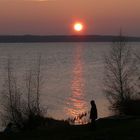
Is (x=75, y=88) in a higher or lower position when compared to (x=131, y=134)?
higher

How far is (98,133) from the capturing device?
26516 millimetres

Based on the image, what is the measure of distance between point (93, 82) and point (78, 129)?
58774 mm

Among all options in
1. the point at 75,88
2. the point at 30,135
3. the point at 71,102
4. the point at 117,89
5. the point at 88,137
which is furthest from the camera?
the point at 75,88

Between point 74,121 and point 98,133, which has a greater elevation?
point 74,121

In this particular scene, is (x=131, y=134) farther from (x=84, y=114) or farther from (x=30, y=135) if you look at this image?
(x=84, y=114)

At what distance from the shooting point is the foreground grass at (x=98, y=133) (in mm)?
25702

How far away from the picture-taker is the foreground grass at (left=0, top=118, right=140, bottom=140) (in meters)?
25.7

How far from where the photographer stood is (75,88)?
7969 cm

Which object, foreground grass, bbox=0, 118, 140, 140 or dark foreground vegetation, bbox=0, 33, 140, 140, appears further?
dark foreground vegetation, bbox=0, 33, 140, 140

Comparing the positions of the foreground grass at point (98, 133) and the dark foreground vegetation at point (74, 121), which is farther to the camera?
the dark foreground vegetation at point (74, 121)

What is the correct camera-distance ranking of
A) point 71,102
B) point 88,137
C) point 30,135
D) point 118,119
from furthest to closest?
point 71,102 < point 118,119 < point 30,135 < point 88,137

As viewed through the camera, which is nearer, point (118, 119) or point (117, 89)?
A: point (118, 119)

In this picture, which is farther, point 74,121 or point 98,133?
point 74,121

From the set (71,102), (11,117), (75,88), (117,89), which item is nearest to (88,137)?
(11,117)
